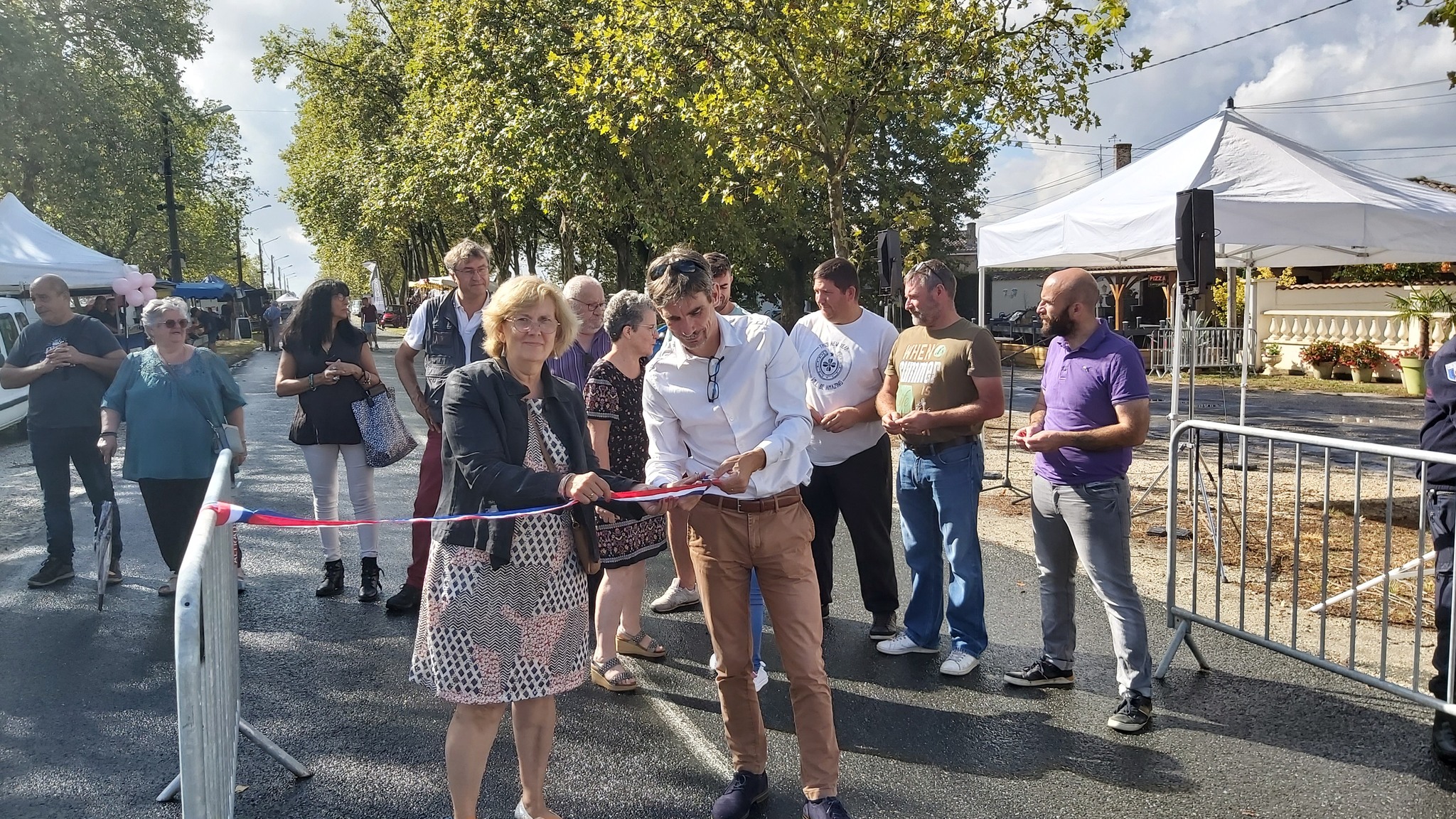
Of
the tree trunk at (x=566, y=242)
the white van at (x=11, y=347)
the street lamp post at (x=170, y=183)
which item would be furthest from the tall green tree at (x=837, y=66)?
the street lamp post at (x=170, y=183)

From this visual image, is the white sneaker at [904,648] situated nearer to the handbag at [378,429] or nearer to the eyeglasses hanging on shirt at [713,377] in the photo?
Answer: the eyeglasses hanging on shirt at [713,377]

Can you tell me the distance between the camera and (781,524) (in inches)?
137

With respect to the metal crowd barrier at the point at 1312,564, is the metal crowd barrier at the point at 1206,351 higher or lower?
higher

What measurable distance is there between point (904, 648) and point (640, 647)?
1358mm

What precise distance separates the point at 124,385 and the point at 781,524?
4.39 m

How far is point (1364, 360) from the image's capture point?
69.6ft

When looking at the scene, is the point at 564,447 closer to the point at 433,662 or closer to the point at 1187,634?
the point at 433,662

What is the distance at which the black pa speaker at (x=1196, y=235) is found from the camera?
23.5 feet

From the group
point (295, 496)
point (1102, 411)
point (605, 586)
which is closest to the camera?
point (1102, 411)

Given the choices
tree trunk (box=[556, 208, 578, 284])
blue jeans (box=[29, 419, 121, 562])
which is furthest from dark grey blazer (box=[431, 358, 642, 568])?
tree trunk (box=[556, 208, 578, 284])

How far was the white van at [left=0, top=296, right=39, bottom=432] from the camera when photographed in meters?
14.1

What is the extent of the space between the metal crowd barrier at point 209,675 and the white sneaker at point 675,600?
252cm

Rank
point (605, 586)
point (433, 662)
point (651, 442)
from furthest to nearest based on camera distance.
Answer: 1. point (605, 586)
2. point (651, 442)
3. point (433, 662)

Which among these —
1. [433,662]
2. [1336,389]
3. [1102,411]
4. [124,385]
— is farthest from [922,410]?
[1336,389]
